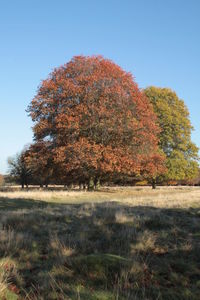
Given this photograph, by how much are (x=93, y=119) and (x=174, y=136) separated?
16.3 meters

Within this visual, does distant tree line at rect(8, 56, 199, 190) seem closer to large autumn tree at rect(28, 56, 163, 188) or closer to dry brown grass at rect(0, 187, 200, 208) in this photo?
large autumn tree at rect(28, 56, 163, 188)

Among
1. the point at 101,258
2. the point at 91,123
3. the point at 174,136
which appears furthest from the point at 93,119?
the point at 101,258

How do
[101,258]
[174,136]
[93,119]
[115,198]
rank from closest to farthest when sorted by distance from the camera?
[101,258] → [115,198] → [93,119] → [174,136]

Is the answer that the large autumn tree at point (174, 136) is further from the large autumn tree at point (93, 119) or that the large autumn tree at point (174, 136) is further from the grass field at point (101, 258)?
the grass field at point (101, 258)

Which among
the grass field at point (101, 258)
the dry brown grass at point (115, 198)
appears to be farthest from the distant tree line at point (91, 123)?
the grass field at point (101, 258)

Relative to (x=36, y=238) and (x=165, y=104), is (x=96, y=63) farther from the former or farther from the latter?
(x=36, y=238)

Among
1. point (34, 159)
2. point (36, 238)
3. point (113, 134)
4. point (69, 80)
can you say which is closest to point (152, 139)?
point (113, 134)

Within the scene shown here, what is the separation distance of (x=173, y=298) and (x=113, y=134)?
22922 millimetres

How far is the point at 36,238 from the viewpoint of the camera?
907 centimetres

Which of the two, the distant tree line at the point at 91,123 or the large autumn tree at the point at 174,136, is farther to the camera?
the large autumn tree at the point at 174,136

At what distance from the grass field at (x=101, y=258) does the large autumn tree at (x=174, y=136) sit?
2815 cm

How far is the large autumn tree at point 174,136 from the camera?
38562 mm

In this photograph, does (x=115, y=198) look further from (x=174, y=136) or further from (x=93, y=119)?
(x=174, y=136)

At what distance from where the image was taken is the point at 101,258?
670cm
